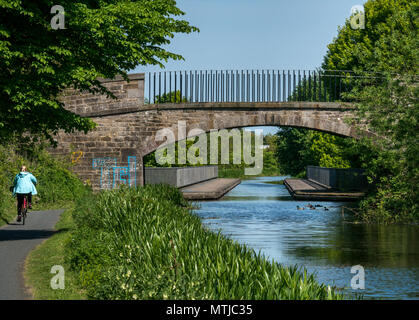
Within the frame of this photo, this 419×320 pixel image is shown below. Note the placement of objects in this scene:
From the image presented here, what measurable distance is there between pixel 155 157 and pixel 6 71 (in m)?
38.5

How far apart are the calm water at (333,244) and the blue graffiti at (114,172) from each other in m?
4.63

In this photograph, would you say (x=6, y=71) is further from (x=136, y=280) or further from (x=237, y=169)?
(x=237, y=169)

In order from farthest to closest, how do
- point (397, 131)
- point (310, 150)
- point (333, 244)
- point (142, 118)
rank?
point (310, 150) → point (142, 118) → point (397, 131) → point (333, 244)

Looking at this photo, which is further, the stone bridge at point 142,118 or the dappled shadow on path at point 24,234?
the stone bridge at point 142,118

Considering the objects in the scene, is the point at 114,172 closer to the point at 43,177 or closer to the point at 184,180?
the point at 43,177

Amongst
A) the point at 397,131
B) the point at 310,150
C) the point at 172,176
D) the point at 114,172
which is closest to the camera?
the point at 397,131

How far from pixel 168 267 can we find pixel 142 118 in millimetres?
21353

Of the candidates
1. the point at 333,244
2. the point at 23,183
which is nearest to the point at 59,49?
the point at 23,183

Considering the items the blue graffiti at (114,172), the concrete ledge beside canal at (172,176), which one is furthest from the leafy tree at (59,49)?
the concrete ledge beside canal at (172,176)

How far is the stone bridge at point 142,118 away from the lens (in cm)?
2936

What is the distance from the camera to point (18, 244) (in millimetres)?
14500

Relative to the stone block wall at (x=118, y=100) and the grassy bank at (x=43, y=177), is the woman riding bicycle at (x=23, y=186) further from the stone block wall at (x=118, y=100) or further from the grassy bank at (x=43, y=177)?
→ the stone block wall at (x=118, y=100)
